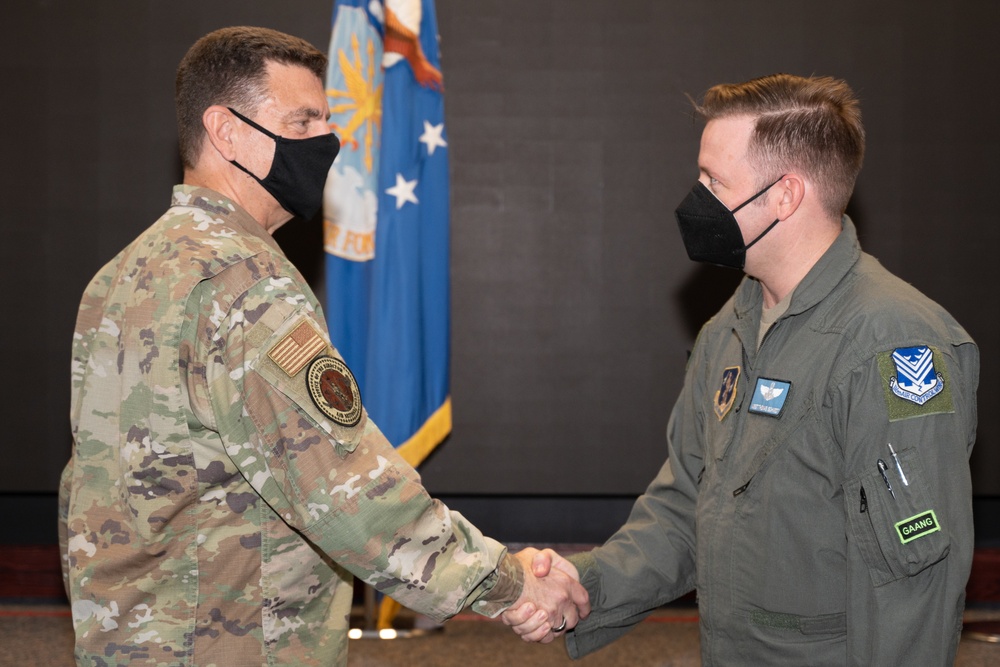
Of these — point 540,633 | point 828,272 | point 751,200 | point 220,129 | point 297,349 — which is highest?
point 220,129

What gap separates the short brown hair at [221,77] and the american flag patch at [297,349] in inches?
18.7

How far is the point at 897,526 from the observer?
1364 millimetres

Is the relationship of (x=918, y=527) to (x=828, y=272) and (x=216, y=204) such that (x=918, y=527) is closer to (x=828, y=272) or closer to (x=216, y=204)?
(x=828, y=272)

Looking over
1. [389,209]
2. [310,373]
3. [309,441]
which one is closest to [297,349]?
[310,373]

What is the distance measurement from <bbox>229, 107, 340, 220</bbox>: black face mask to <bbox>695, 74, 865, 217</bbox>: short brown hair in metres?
0.82

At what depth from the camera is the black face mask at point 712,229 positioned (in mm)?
1784

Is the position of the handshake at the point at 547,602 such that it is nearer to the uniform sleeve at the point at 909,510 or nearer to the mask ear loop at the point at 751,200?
the uniform sleeve at the point at 909,510

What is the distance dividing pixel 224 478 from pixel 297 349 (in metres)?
0.24

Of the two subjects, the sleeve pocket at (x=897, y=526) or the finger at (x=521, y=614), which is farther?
the finger at (x=521, y=614)


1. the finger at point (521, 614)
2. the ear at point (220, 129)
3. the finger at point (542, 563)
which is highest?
the ear at point (220, 129)

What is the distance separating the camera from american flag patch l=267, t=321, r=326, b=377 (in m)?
1.44

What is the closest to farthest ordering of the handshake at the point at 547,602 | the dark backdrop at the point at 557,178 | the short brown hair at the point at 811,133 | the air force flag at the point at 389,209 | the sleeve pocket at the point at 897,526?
the sleeve pocket at the point at 897,526, the short brown hair at the point at 811,133, the handshake at the point at 547,602, the air force flag at the point at 389,209, the dark backdrop at the point at 557,178

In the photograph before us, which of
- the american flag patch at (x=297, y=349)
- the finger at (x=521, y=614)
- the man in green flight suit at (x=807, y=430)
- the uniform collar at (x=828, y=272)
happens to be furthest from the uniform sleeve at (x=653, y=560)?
the american flag patch at (x=297, y=349)

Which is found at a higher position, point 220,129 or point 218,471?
point 220,129
